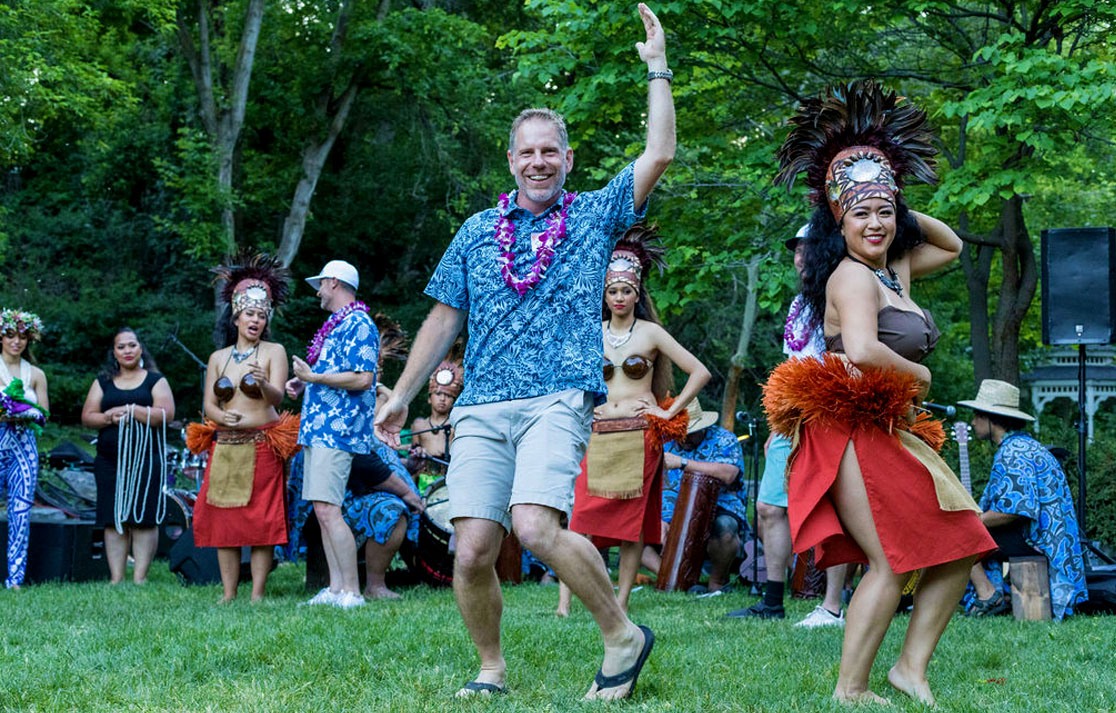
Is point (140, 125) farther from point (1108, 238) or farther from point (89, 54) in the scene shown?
point (1108, 238)

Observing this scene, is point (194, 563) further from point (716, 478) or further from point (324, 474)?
point (716, 478)

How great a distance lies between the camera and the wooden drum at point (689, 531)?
9.09 m

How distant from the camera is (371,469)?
867 centimetres

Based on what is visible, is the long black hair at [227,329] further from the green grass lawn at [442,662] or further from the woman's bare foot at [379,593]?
the green grass lawn at [442,662]

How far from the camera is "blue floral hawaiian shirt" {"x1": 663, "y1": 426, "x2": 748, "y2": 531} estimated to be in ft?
Answer: 31.3

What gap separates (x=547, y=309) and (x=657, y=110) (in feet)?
2.72

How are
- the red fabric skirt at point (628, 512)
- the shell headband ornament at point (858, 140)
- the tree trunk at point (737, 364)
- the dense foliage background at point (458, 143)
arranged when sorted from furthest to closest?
the tree trunk at point (737, 364) < the dense foliage background at point (458, 143) < the red fabric skirt at point (628, 512) < the shell headband ornament at point (858, 140)

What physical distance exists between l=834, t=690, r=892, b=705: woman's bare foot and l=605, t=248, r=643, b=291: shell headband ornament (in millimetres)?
3651

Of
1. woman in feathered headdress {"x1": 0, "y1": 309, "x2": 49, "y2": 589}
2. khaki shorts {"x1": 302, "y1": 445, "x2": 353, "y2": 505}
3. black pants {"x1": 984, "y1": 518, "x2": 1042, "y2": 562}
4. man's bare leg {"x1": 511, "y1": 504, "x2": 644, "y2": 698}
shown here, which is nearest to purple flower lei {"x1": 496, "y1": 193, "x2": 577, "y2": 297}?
man's bare leg {"x1": 511, "y1": 504, "x2": 644, "y2": 698}

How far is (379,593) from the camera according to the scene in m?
8.60

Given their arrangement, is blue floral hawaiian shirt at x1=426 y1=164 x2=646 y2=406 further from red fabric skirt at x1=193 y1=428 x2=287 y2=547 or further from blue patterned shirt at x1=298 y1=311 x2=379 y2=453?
red fabric skirt at x1=193 y1=428 x2=287 y2=547

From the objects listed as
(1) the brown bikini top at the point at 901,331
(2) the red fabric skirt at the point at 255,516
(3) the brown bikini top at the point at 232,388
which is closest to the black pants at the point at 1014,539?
(1) the brown bikini top at the point at 901,331

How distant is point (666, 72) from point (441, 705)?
242 centimetres

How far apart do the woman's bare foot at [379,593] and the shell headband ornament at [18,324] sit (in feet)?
11.8
